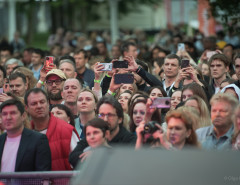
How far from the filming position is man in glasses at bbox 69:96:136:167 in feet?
26.9

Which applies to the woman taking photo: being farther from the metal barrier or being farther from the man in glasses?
the metal barrier

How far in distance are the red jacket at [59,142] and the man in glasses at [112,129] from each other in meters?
0.52

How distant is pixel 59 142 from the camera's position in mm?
8945

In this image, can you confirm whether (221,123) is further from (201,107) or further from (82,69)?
(82,69)

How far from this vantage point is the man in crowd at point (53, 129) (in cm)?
884

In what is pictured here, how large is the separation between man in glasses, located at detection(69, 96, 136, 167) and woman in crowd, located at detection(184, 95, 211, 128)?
107 cm

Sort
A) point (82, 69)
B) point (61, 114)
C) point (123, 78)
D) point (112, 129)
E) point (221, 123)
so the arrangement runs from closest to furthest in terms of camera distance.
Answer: point (221, 123) → point (112, 129) → point (61, 114) → point (123, 78) → point (82, 69)

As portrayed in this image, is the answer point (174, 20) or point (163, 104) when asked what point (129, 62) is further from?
point (174, 20)

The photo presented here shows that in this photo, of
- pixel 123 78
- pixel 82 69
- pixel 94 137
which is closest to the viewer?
pixel 94 137

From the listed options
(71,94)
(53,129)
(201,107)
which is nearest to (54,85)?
(71,94)

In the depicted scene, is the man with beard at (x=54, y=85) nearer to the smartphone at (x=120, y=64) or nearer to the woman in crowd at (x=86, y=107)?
the smartphone at (x=120, y=64)

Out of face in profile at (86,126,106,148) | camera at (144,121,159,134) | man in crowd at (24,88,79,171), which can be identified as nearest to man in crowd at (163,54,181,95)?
man in crowd at (24,88,79,171)

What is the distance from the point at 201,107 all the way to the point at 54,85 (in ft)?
11.0

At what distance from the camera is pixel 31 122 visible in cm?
932
